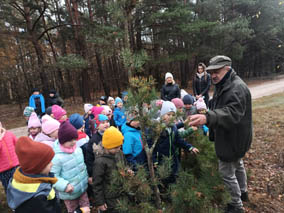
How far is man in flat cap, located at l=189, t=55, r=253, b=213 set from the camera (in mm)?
1827

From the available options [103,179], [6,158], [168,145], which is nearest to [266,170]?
[168,145]

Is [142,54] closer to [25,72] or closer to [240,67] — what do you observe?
[25,72]

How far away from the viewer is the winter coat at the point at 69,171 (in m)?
2.16

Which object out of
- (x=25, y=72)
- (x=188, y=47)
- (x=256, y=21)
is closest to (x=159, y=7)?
(x=188, y=47)

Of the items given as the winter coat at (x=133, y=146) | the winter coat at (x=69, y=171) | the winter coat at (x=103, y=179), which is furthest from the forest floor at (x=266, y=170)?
the winter coat at (x=103, y=179)

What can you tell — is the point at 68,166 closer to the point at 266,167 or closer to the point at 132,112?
the point at 132,112

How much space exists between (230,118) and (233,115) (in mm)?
63

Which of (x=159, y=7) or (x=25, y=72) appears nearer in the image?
(x=25, y=72)

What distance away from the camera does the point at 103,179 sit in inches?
83.7

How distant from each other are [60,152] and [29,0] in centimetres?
1312

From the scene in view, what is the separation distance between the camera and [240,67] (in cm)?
2645

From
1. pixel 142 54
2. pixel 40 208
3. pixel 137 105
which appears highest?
pixel 142 54

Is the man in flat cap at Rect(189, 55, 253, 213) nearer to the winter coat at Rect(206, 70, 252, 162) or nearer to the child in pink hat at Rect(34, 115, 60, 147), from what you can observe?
the winter coat at Rect(206, 70, 252, 162)

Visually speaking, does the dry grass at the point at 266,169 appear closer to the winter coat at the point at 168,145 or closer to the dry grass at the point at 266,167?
the dry grass at the point at 266,167
